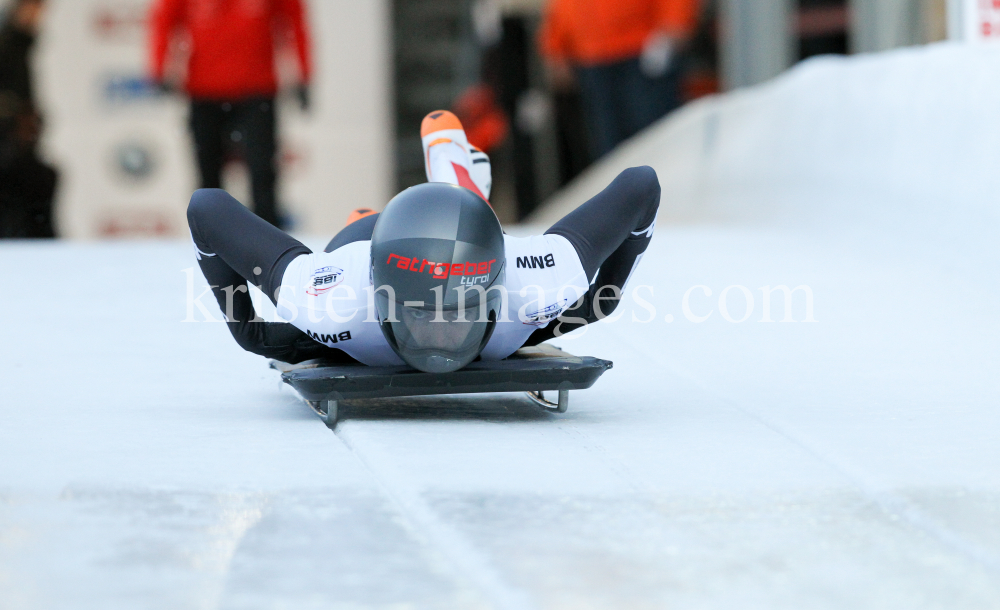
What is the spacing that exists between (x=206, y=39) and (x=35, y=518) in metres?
5.17

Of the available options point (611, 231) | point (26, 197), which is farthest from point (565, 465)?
point (26, 197)

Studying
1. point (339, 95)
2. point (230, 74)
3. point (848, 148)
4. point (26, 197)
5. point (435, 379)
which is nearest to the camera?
point (435, 379)

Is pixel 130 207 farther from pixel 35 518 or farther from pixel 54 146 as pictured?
pixel 35 518

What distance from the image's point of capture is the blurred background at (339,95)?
812 centimetres

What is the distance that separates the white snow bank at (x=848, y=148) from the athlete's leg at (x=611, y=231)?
2267 mm

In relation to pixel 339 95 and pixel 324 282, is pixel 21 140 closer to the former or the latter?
pixel 339 95

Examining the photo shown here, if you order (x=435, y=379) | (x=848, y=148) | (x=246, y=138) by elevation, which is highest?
(x=246, y=138)

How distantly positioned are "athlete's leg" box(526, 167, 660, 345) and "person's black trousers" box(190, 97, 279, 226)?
396 cm

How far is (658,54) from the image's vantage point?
7.68 m

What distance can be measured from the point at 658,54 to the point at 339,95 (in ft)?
9.88

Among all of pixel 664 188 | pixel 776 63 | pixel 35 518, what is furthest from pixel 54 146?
pixel 35 518

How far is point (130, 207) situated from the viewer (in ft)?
31.8

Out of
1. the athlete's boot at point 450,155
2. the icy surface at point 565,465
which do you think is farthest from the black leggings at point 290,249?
the athlete's boot at point 450,155

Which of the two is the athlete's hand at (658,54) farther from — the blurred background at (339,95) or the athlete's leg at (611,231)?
the athlete's leg at (611,231)
